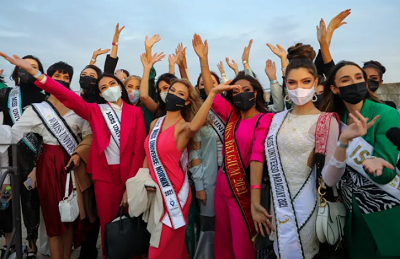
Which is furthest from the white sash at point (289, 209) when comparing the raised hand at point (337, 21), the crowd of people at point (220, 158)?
the raised hand at point (337, 21)

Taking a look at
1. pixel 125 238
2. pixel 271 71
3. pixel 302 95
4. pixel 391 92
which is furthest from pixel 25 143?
pixel 391 92

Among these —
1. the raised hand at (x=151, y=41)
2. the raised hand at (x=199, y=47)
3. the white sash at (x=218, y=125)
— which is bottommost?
the white sash at (x=218, y=125)

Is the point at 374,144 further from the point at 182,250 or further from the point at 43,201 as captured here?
the point at 43,201

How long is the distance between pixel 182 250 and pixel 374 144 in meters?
1.98

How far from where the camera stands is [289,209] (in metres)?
2.60

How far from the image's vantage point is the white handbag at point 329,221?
2.40 meters

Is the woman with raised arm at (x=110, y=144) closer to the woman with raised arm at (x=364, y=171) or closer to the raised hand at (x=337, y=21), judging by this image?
the woman with raised arm at (x=364, y=171)

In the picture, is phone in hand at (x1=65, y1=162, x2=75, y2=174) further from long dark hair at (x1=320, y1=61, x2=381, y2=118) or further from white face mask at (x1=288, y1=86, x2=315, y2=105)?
long dark hair at (x1=320, y1=61, x2=381, y2=118)

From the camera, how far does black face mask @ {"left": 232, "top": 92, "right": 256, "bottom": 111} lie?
3193mm

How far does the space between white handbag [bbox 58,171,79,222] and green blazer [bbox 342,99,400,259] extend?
262cm

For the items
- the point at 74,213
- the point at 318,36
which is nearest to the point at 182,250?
the point at 74,213

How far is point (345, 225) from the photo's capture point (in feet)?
Answer: 8.61

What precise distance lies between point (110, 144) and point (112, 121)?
0.26 metres

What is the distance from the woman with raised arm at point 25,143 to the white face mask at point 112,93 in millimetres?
927
